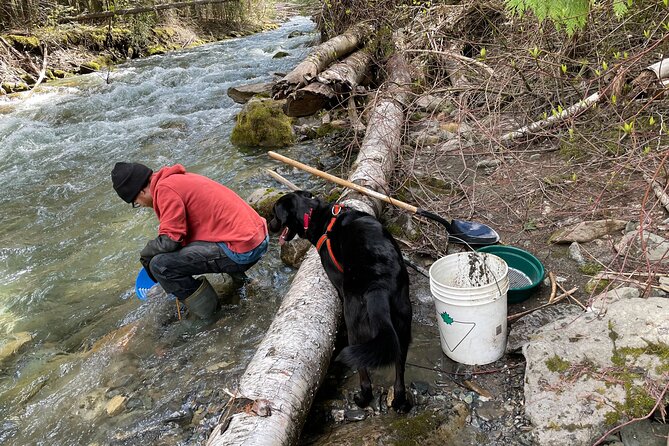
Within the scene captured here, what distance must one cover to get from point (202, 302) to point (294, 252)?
1.05 meters

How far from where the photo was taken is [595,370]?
2.46 meters

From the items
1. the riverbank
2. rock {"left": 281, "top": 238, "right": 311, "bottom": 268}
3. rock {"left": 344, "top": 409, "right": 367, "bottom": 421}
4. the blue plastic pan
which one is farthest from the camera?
the riverbank

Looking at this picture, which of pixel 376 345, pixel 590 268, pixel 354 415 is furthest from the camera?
pixel 590 268

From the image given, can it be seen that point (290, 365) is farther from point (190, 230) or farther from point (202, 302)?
point (190, 230)

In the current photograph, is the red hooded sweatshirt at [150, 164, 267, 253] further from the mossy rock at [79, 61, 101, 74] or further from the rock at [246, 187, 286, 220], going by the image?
the mossy rock at [79, 61, 101, 74]

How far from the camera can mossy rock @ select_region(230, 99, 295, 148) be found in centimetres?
789

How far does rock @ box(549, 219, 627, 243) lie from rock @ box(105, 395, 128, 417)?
366cm

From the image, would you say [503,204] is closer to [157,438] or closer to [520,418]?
[520,418]

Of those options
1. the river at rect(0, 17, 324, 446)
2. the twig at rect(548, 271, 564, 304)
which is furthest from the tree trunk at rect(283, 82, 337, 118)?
the twig at rect(548, 271, 564, 304)

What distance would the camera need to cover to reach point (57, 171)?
25.5ft

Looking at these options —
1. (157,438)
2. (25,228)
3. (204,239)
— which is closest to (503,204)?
(204,239)

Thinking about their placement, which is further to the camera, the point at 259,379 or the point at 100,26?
the point at 100,26

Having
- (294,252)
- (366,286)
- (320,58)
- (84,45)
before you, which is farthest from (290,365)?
(84,45)

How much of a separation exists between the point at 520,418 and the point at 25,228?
6.21 metres
